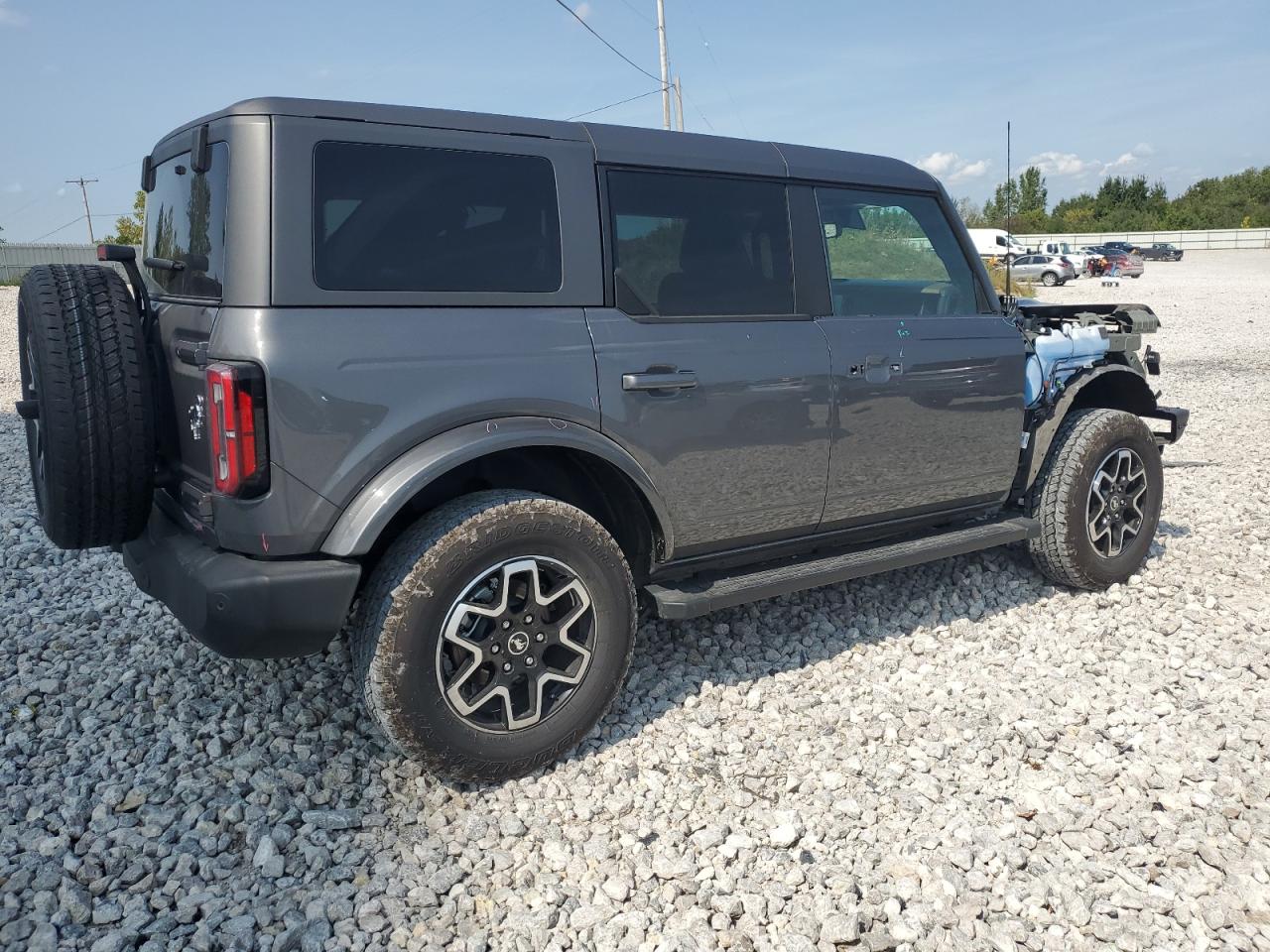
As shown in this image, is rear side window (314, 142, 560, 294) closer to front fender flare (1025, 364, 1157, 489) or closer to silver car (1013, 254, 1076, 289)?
front fender flare (1025, 364, 1157, 489)

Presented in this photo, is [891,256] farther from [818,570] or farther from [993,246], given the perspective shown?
[993,246]

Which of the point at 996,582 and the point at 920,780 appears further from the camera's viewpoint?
the point at 996,582

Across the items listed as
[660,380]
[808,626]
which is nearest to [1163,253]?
[808,626]

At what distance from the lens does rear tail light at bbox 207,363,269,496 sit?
271cm

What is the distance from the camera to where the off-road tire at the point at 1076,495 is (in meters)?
4.66

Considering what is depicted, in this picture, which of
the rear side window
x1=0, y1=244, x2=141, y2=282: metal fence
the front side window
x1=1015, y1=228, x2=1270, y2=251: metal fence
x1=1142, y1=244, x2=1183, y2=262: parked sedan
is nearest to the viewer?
the rear side window

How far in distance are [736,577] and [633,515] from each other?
0.49 metres

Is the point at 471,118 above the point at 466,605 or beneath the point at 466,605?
above

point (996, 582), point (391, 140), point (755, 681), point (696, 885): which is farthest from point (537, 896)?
point (996, 582)

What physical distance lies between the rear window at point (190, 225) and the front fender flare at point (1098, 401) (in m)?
Answer: 3.57

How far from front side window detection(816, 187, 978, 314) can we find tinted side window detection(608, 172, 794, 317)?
0.91 ft

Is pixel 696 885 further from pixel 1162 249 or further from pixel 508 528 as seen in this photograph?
pixel 1162 249

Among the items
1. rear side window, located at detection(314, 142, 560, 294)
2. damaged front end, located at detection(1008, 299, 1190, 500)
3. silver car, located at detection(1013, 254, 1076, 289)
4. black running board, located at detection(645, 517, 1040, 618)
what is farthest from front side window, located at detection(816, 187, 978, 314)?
silver car, located at detection(1013, 254, 1076, 289)

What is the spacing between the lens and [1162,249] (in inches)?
2037
